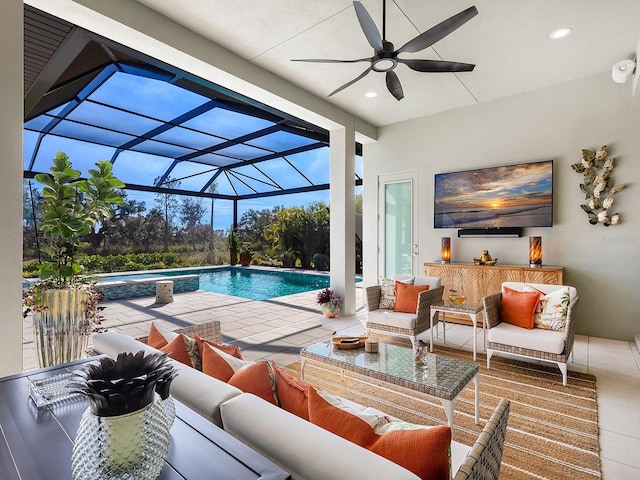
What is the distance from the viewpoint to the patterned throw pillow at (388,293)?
4207mm

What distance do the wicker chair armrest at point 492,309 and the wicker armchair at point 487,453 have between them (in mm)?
2358

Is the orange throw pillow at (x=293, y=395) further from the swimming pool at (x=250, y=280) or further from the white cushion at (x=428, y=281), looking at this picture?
the swimming pool at (x=250, y=280)

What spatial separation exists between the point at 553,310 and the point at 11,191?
465 centimetres

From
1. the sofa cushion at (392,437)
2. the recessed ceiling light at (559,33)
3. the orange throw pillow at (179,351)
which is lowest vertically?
the sofa cushion at (392,437)

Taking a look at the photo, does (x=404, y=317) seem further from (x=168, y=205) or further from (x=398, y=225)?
(x=168, y=205)

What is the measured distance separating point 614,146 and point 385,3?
11.5 feet

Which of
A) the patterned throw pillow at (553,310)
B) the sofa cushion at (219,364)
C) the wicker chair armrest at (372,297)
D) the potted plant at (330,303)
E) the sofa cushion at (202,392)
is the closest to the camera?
the sofa cushion at (202,392)

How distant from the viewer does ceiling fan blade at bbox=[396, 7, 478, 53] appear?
2.38 meters

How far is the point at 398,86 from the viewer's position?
334 cm

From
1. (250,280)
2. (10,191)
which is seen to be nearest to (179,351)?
(10,191)

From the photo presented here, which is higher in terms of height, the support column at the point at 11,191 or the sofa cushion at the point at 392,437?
the support column at the point at 11,191

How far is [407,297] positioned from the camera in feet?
13.3

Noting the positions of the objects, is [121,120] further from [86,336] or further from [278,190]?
[278,190]

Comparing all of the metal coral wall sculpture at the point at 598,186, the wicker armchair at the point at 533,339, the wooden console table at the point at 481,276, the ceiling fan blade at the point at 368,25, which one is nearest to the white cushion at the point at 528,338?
the wicker armchair at the point at 533,339
